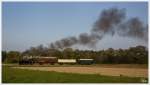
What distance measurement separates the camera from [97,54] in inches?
371

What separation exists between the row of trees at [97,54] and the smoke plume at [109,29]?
11cm

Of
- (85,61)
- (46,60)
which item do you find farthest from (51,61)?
(85,61)

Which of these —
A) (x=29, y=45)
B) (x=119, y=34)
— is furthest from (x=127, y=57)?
(x=29, y=45)

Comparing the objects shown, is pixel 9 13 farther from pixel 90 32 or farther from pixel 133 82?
pixel 133 82

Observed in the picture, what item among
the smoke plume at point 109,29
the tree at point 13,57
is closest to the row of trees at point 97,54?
the tree at point 13,57

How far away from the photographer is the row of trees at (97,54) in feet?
30.7

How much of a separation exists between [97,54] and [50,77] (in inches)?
27.2

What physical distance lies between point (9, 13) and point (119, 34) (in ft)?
4.82

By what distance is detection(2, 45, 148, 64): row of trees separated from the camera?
9.35 meters

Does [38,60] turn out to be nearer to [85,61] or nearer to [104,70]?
[85,61]

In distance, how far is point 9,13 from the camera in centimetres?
933

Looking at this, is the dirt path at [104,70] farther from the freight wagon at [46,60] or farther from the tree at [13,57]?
the tree at [13,57]

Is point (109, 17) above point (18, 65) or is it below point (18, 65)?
above

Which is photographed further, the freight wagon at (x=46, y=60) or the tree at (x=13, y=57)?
the freight wagon at (x=46, y=60)
